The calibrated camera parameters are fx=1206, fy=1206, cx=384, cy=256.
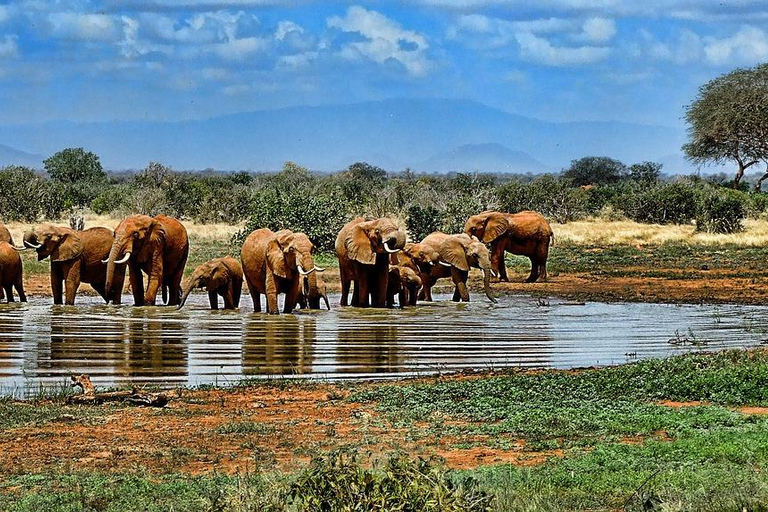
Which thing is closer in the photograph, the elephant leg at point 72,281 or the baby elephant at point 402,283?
the elephant leg at point 72,281

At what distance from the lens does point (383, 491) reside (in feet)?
22.4

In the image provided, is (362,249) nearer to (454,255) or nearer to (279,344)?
(454,255)

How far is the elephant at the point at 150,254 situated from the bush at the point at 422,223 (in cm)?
1239

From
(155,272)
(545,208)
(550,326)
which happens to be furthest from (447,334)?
(545,208)

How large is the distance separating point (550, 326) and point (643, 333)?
1.67 m

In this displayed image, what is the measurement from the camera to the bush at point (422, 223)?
35.2 m

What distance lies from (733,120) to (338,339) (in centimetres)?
4448

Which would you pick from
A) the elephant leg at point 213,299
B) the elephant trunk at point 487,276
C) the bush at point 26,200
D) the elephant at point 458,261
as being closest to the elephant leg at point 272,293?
the elephant leg at point 213,299

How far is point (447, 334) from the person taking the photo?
18.9 meters

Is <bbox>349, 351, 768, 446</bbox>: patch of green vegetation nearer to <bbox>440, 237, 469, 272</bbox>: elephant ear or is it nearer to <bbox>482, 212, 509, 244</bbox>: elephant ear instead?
<bbox>440, 237, 469, 272</bbox>: elephant ear

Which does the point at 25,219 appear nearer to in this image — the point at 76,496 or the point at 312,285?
the point at 312,285

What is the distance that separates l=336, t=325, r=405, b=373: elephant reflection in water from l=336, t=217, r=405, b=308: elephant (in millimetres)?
2596

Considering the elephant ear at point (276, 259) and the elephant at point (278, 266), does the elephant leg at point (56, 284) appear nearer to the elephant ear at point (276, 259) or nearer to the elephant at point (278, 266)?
the elephant at point (278, 266)

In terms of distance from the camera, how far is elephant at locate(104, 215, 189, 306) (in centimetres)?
2245
